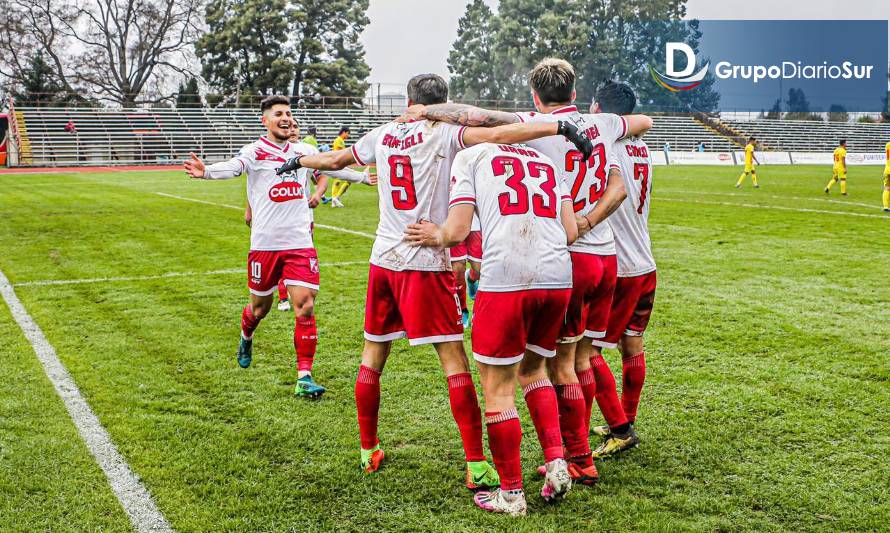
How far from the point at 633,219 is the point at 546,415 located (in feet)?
4.29

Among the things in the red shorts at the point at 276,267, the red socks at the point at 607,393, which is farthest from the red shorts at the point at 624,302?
the red shorts at the point at 276,267

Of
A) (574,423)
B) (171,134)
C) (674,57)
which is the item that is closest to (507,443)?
(574,423)

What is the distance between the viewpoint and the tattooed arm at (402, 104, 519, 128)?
3.87 m

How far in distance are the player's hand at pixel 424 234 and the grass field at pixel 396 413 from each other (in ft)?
4.19

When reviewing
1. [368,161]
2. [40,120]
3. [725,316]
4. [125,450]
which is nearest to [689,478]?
[368,161]

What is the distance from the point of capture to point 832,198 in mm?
21781

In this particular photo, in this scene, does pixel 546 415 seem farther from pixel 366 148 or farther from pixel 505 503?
pixel 366 148

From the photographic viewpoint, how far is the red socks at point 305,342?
5914 mm

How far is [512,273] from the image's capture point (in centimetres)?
375

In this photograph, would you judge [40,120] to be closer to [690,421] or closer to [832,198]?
[832,198]

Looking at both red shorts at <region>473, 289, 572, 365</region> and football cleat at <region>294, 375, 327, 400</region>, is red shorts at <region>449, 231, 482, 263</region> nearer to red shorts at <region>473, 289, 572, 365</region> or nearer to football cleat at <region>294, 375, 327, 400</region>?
football cleat at <region>294, 375, 327, 400</region>

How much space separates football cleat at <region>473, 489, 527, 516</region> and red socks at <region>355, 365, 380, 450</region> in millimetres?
773

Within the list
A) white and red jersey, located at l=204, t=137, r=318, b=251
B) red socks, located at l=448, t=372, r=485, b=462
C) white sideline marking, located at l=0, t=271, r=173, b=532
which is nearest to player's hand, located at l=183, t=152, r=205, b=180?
white and red jersey, located at l=204, t=137, r=318, b=251

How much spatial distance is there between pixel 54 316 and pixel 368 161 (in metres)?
5.48
